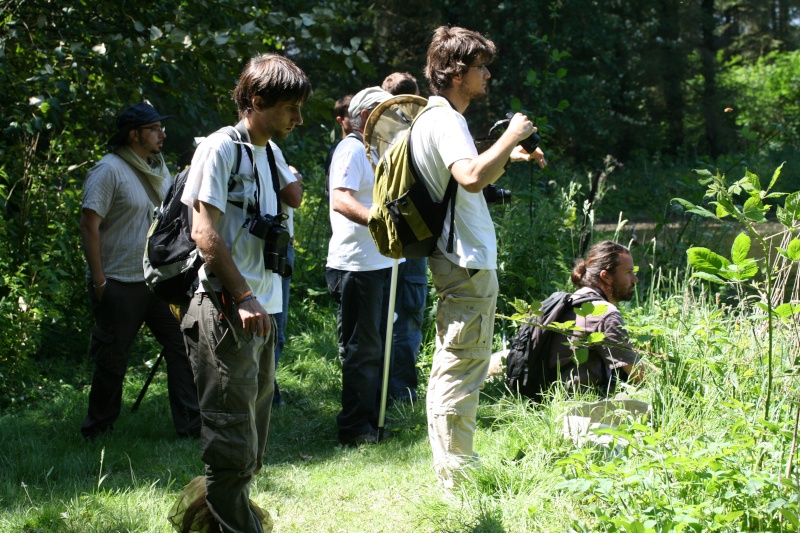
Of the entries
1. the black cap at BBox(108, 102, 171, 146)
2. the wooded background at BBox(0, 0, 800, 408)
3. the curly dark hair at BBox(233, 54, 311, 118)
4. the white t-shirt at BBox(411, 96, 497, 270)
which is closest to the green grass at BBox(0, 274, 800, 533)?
the white t-shirt at BBox(411, 96, 497, 270)

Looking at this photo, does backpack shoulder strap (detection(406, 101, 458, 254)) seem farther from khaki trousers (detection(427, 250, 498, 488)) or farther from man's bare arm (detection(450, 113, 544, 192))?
man's bare arm (detection(450, 113, 544, 192))

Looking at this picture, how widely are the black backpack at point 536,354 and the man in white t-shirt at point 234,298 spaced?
220 centimetres

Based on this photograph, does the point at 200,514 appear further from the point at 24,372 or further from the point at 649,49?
the point at 649,49

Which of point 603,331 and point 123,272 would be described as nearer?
point 603,331

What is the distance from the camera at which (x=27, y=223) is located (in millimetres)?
7180

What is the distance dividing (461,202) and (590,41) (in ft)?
59.7

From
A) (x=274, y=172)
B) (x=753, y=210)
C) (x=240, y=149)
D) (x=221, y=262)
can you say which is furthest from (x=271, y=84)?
(x=753, y=210)

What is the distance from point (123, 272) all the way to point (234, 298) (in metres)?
2.52

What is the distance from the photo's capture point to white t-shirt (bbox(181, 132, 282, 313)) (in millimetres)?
3178

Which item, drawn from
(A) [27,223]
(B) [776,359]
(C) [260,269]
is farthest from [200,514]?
(A) [27,223]

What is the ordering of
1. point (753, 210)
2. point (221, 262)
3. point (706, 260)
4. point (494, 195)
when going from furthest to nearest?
point (494, 195) < point (221, 262) < point (753, 210) < point (706, 260)

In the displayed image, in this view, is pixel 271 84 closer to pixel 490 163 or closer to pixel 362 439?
pixel 490 163

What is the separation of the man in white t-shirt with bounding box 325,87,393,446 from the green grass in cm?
25

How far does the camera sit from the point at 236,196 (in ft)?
10.7
